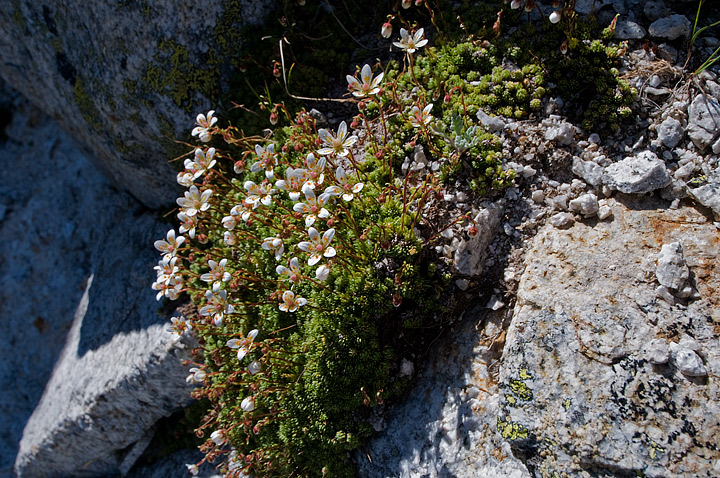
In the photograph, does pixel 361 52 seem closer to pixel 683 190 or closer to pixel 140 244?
pixel 683 190

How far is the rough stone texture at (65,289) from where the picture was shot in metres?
5.80

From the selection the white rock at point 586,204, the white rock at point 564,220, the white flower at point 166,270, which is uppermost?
the white flower at point 166,270

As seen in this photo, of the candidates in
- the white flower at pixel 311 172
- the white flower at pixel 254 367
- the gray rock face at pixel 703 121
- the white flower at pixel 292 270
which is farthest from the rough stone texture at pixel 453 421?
the gray rock face at pixel 703 121

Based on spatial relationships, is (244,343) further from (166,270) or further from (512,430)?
(512,430)

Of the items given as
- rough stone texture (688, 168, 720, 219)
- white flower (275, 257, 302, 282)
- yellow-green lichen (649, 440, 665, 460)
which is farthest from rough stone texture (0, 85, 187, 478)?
rough stone texture (688, 168, 720, 219)

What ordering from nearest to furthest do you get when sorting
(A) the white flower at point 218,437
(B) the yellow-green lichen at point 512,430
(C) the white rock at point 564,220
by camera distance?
(B) the yellow-green lichen at point 512,430
(C) the white rock at point 564,220
(A) the white flower at point 218,437

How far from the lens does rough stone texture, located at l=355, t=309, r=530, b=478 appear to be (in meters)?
3.50

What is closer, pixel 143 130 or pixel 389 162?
pixel 389 162

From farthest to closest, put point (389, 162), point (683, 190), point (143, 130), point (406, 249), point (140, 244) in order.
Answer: point (140, 244)
point (143, 130)
point (389, 162)
point (406, 249)
point (683, 190)

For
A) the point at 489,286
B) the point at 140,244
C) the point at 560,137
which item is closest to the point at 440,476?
the point at 489,286

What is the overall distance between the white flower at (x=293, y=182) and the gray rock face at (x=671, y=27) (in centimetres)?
301

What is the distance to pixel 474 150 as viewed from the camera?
399 centimetres

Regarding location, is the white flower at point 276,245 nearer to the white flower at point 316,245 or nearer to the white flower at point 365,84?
→ the white flower at point 316,245

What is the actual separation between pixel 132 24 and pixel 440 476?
509cm
